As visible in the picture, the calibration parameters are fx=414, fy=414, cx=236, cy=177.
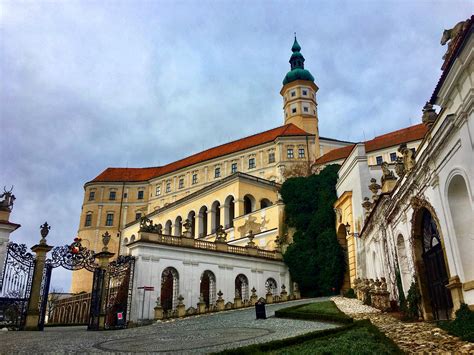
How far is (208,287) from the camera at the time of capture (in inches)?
1142

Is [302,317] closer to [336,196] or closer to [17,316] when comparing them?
[17,316]

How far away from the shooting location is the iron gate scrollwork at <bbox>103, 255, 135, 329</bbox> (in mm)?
21562

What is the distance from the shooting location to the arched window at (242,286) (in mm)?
30828

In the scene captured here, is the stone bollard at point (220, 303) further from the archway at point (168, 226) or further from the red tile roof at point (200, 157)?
the red tile roof at point (200, 157)

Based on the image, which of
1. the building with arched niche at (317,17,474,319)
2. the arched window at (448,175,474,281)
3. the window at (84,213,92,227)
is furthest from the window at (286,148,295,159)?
the arched window at (448,175,474,281)

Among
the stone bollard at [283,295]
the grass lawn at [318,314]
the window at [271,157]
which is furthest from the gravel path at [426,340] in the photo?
the window at [271,157]

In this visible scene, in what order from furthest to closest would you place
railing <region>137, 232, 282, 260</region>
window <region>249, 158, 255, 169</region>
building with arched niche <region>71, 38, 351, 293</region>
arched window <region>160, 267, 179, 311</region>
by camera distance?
1. window <region>249, 158, 255, 169</region>
2. building with arched niche <region>71, 38, 351, 293</region>
3. arched window <region>160, 267, 179, 311</region>
4. railing <region>137, 232, 282, 260</region>

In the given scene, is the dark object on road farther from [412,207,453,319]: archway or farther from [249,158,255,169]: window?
[249,158,255,169]: window

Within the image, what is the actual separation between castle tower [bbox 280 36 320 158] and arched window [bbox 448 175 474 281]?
56.9 meters

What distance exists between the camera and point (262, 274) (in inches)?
1297

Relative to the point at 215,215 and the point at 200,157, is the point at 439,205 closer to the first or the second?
the point at 215,215

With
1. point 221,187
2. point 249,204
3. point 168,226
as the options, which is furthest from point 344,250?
point 168,226

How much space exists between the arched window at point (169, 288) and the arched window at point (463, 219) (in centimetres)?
1818

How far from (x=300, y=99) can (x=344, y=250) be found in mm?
41356
